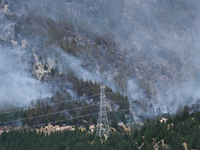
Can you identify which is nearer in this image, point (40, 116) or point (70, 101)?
point (40, 116)

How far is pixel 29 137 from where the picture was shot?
416 ft

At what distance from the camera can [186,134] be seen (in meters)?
96.4

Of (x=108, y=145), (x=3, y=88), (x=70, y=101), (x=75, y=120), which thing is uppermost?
(x=3, y=88)

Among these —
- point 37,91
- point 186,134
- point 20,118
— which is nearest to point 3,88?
point 37,91

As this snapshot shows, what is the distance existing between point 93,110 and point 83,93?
23.7 m

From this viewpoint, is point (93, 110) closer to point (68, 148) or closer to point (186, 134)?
point (68, 148)

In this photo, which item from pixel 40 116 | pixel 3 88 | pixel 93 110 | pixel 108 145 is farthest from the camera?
pixel 3 88

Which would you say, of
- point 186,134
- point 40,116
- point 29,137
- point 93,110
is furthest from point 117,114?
point 186,134

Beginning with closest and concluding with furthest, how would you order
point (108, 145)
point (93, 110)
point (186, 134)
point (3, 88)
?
point (186, 134) < point (108, 145) < point (93, 110) < point (3, 88)

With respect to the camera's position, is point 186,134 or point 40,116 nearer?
point 186,134

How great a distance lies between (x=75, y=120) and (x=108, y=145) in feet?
174

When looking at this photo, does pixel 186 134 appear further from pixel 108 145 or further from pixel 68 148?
pixel 68 148

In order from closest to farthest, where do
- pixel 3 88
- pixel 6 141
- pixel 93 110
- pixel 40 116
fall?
pixel 6 141 → pixel 40 116 → pixel 93 110 → pixel 3 88

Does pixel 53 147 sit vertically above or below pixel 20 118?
below
